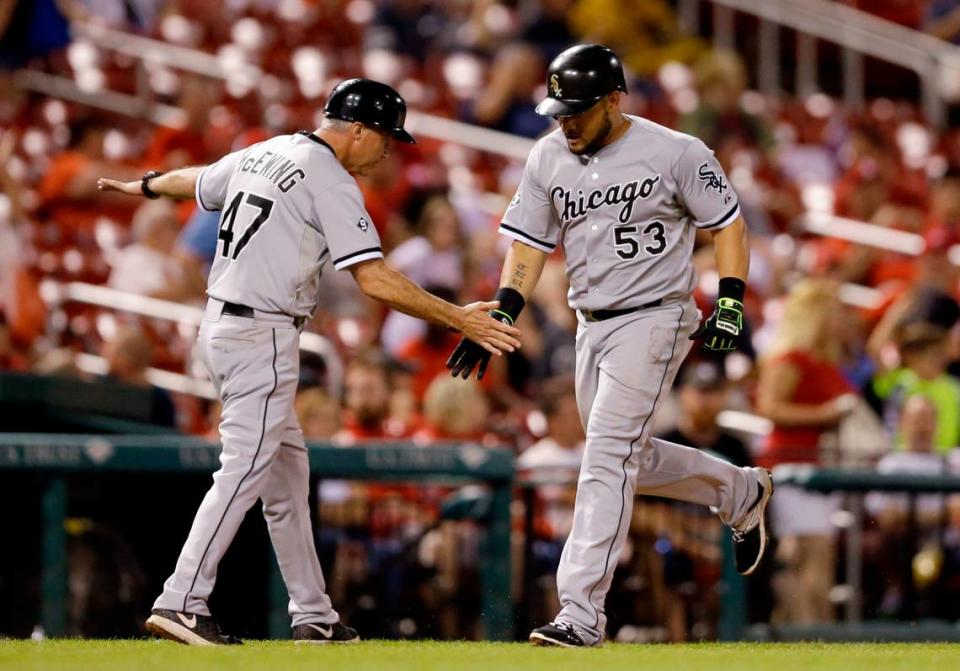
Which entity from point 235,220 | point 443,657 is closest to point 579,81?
point 235,220

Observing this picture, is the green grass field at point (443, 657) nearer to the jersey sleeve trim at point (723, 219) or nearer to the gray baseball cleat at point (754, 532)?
the gray baseball cleat at point (754, 532)

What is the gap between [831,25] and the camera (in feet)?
52.9

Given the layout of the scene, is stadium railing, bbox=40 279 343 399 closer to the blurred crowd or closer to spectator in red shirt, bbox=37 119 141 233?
the blurred crowd

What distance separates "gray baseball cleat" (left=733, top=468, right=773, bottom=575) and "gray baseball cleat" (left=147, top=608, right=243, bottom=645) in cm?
218

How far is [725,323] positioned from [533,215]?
2.98 ft

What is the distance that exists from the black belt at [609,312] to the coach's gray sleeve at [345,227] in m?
0.88

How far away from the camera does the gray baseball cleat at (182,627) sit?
5.91 meters

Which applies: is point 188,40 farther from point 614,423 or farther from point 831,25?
point 614,423

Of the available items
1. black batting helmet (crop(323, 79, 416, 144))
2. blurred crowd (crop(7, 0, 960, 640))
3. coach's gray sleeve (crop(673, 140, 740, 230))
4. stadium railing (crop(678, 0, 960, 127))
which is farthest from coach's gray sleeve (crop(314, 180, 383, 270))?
stadium railing (crop(678, 0, 960, 127))

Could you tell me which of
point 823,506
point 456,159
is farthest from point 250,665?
point 456,159

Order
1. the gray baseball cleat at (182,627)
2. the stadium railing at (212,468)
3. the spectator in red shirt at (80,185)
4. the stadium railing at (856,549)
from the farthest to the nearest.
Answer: the spectator in red shirt at (80,185)
the stadium railing at (856,549)
the stadium railing at (212,468)
the gray baseball cleat at (182,627)

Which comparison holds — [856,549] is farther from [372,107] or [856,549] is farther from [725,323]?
[372,107]

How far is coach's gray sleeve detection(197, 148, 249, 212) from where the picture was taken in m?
6.34

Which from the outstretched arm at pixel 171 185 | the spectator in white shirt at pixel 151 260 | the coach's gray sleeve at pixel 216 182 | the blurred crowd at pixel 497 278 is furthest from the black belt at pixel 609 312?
the spectator in white shirt at pixel 151 260
